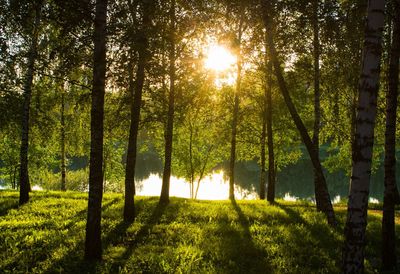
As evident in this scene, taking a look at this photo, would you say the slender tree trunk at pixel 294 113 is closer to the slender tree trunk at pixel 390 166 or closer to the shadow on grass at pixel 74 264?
the slender tree trunk at pixel 390 166

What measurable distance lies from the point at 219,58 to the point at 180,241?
1183cm

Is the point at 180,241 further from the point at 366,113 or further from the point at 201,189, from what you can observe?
the point at 201,189

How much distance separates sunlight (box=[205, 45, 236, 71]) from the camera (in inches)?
722

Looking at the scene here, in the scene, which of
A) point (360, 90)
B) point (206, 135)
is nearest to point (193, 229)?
point (360, 90)

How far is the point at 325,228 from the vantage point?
13.4m

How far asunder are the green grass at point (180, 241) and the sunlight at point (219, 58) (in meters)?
7.58

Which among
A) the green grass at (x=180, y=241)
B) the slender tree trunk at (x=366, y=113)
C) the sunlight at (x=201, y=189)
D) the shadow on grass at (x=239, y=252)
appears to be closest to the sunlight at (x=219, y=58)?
the green grass at (x=180, y=241)

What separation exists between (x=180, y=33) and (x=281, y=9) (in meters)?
3.75

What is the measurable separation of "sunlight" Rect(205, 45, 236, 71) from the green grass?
7.58 m

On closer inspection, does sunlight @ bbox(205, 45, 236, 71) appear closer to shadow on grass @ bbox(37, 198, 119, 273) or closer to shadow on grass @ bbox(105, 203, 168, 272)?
shadow on grass @ bbox(105, 203, 168, 272)

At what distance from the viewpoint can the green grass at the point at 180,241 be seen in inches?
357

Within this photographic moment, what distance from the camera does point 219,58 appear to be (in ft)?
66.2

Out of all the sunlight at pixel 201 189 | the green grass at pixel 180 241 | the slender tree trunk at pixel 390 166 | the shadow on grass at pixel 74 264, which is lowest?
the sunlight at pixel 201 189

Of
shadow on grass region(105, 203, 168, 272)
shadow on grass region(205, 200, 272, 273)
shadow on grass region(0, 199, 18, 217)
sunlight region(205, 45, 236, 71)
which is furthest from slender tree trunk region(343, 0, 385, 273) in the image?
shadow on grass region(0, 199, 18, 217)
